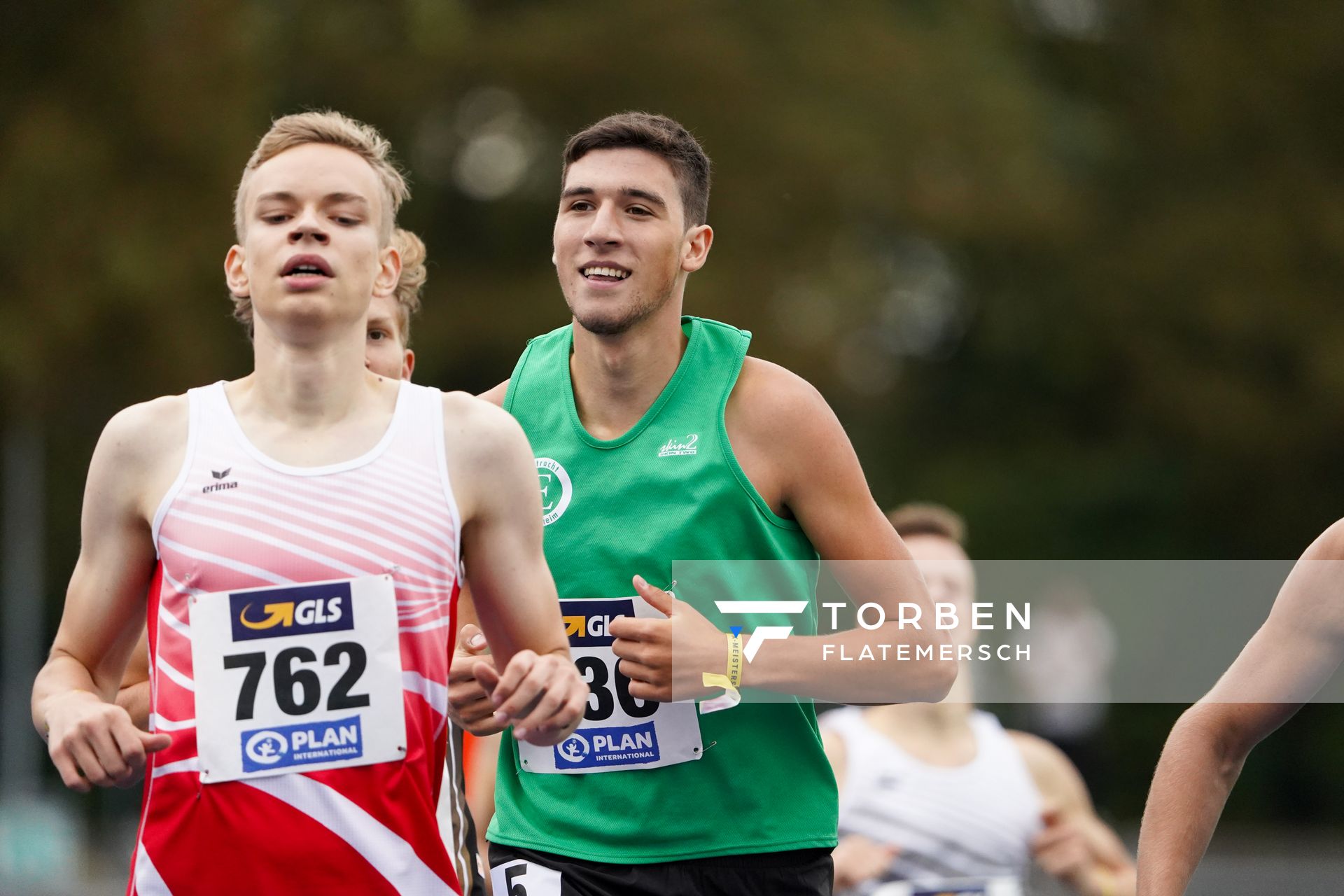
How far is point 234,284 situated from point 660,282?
4.22 ft

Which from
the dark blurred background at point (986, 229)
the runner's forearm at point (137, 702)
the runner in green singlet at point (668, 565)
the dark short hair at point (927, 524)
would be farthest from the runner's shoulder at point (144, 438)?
the dark blurred background at point (986, 229)

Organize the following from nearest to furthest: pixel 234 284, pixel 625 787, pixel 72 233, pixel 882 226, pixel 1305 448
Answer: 1. pixel 234 284
2. pixel 625 787
3. pixel 72 233
4. pixel 1305 448
5. pixel 882 226

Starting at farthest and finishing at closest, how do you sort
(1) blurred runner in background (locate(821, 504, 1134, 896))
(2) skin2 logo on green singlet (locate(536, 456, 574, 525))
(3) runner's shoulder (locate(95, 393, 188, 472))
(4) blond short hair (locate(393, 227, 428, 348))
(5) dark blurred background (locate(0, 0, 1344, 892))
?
(5) dark blurred background (locate(0, 0, 1344, 892)) < (1) blurred runner in background (locate(821, 504, 1134, 896)) < (4) blond short hair (locate(393, 227, 428, 348)) < (2) skin2 logo on green singlet (locate(536, 456, 574, 525)) < (3) runner's shoulder (locate(95, 393, 188, 472))

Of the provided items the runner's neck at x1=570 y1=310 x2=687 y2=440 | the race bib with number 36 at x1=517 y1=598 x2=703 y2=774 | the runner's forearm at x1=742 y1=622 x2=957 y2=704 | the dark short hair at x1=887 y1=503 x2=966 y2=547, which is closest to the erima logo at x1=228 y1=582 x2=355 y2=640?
the race bib with number 36 at x1=517 y1=598 x2=703 y2=774

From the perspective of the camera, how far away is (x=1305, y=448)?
19.5 m

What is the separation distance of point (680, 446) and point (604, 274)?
47cm

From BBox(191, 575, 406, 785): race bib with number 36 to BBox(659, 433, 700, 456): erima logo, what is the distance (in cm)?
131

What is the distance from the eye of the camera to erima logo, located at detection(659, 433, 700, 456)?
15.0 ft

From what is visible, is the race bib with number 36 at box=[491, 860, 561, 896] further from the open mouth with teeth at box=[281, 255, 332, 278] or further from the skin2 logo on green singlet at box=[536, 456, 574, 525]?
the open mouth with teeth at box=[281, 255, 332, 278]

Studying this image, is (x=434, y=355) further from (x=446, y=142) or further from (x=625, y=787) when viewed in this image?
(x=625, y=787)

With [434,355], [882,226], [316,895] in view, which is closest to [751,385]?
[316,895]

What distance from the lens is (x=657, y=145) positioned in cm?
473

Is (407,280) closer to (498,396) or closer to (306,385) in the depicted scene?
(498,396)

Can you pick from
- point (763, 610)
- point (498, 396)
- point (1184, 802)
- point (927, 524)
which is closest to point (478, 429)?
point (763, 610)
